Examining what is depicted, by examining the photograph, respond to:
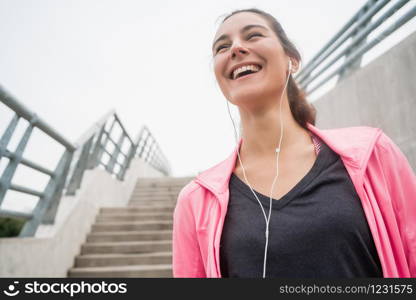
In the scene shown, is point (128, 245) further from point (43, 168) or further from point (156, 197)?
point (156, 197)

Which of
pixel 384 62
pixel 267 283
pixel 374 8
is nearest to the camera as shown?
pixel 267 283

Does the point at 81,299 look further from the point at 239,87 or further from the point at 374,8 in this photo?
the point at 374,8

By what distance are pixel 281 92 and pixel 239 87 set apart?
177mm

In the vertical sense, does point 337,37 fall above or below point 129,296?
above

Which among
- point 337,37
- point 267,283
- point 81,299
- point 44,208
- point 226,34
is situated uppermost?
point 337,37

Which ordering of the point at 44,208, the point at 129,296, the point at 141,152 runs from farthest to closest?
1. the point at 141,152
2. the point at 44,208
3. the point at 129,296

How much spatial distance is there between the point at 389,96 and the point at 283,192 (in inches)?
61.5

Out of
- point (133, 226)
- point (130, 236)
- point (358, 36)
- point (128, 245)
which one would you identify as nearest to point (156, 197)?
point (133, 226)

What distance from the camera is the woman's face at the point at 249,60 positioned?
108cm

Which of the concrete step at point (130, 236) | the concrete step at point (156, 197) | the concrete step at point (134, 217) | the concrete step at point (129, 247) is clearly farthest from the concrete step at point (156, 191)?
the concrete step at point (129, 247)

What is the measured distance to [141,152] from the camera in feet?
30.1

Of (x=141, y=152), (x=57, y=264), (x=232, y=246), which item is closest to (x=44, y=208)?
(x=57, y=264)

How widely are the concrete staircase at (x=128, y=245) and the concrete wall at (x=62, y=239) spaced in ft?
0.48

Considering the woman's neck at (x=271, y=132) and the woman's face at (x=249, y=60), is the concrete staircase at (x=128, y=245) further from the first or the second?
the woman's face at (x=249, y=60)
